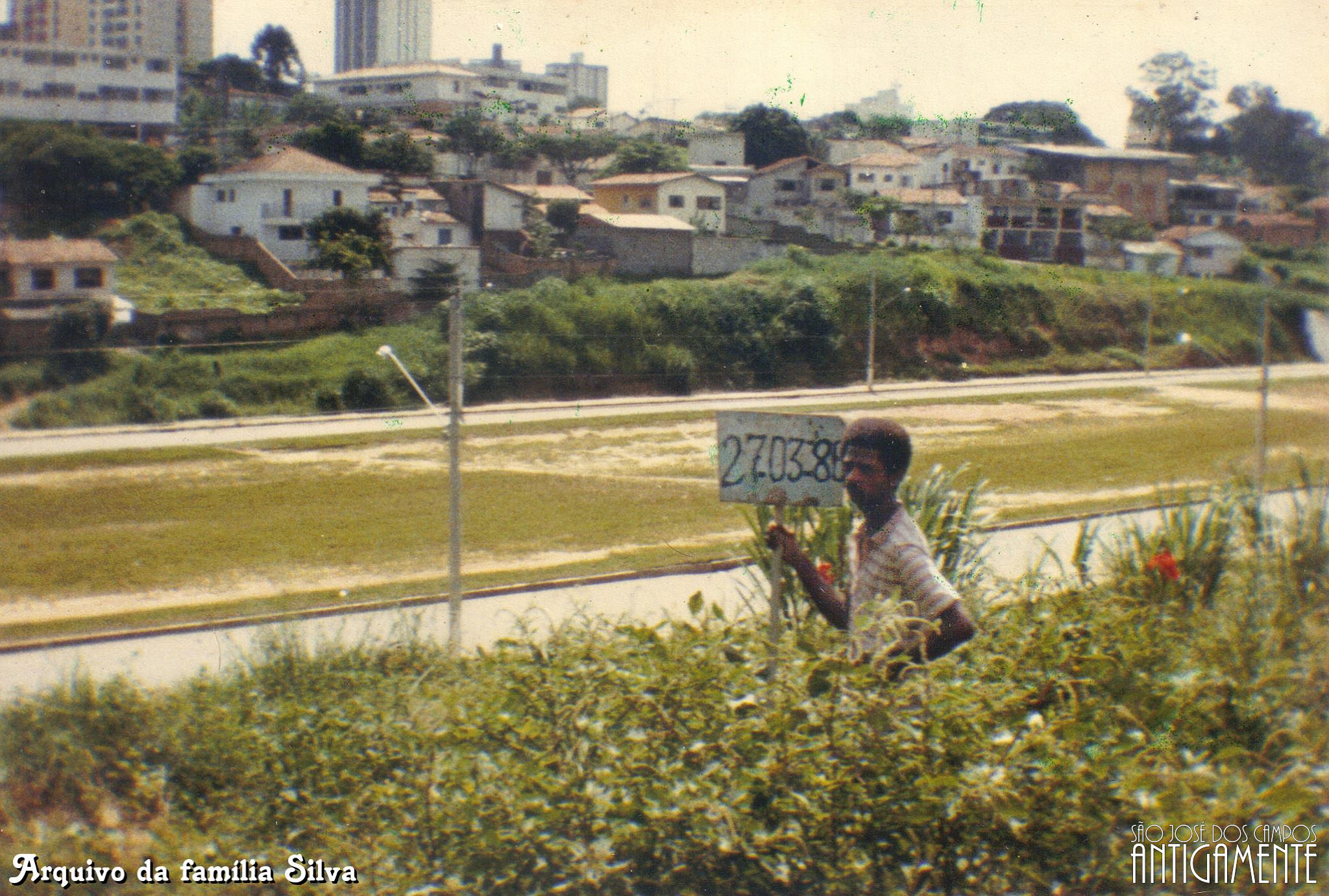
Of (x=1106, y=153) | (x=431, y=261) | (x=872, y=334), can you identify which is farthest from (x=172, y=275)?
(x=872, y=334)

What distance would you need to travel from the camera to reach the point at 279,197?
14391 mm

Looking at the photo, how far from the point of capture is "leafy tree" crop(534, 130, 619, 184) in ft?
65.5

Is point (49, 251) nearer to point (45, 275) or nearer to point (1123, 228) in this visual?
point (45, 275)

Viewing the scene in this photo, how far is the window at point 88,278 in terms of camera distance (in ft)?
22.0

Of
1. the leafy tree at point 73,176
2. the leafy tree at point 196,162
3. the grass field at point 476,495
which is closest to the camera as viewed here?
the leafy tree at point 73,176

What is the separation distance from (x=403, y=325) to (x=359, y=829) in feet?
43.1

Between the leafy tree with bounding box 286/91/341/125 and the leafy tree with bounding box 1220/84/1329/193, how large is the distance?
9414 millimetres

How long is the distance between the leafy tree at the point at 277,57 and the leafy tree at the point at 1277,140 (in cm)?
478

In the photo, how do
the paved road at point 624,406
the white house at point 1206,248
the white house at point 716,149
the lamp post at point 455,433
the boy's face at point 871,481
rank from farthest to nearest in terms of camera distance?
the white house at point 716,149 → the paved road at point 624,406 → the white house at point 1206,248 → the lamp post at point 455,433 → the boy's face at point 871,481

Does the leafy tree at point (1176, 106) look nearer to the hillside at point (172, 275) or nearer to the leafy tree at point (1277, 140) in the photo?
the leafy tree at point (1277, 140)

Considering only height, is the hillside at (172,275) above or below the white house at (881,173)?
below

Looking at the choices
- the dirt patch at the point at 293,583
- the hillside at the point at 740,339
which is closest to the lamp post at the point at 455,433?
the dirt patch at the point at 293,583

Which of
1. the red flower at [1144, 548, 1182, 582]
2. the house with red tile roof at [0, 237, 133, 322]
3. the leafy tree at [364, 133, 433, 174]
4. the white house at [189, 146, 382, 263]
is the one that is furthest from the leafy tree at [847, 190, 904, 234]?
the red flower at [1144, 548, 1182, 582]

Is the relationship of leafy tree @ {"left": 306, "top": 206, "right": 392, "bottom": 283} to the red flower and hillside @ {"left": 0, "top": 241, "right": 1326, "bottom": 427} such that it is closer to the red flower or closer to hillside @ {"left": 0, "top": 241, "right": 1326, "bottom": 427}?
hillside @ {"left": 0, "top": 241, "right": 1326, "bottom": 427}
